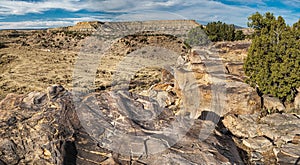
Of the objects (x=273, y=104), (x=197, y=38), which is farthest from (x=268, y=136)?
(x=197, y=38)

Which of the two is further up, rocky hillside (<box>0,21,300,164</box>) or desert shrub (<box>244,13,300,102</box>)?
desert shrub (<box>244,13,300,102</box>)

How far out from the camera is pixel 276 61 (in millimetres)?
13203

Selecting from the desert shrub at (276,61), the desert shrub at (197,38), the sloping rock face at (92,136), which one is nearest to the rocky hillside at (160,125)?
the sloping rock face at (92,136)

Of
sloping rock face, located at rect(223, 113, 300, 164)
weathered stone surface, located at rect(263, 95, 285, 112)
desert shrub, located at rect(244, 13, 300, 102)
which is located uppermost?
desert shrub, located at rect(244, 13, 300, 102)

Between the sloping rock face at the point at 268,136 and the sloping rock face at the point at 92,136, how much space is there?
178cm

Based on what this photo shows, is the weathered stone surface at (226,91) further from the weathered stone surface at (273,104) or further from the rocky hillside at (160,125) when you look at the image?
the weathered stone surface at (273,104)

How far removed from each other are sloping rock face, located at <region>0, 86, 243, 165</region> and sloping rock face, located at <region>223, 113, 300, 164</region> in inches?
70.1

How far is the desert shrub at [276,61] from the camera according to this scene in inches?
499

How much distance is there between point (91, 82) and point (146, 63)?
11.7m

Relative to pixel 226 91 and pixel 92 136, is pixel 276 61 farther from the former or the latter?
pixel 92 136

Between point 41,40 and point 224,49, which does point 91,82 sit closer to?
point 224,49

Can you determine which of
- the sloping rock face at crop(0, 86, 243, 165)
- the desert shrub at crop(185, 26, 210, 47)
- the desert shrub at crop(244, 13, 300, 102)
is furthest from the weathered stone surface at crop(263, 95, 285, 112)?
the desert shrub at crop(185, 26, 210, 47)

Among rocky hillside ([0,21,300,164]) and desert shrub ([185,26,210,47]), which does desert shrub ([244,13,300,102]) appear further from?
desert shrub ([185,26,210,47])

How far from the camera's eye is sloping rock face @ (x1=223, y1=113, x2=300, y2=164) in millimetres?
8930
